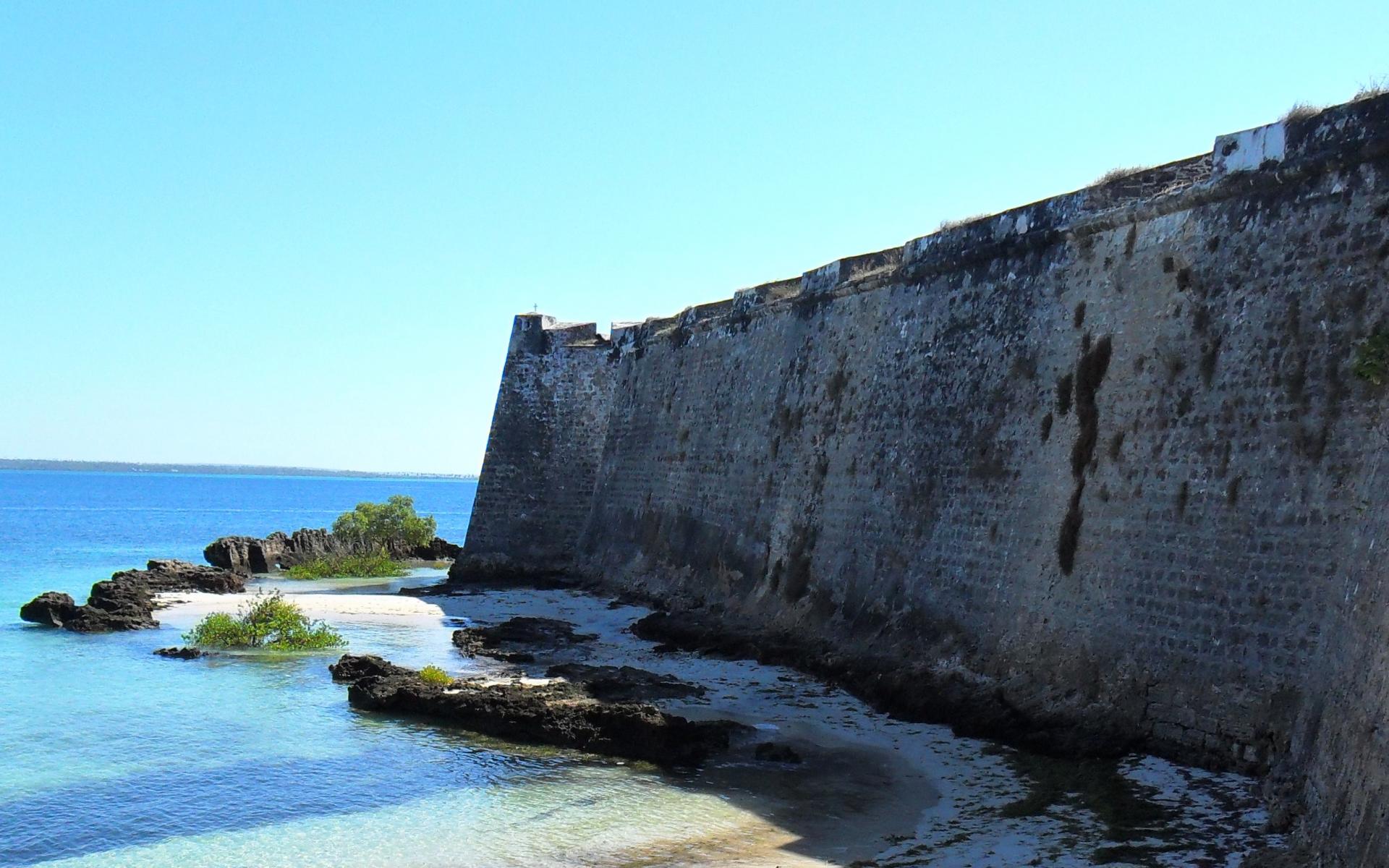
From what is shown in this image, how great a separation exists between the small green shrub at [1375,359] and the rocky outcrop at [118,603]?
1913cm

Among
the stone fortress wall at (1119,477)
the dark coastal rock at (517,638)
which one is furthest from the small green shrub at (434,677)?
the stone fortress wall at (1119,477)


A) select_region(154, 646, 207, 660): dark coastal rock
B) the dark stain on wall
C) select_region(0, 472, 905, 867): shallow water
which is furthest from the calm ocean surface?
the dark stain on wall

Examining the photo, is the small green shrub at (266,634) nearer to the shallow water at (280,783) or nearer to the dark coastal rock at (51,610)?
the shallow water at (280,783)

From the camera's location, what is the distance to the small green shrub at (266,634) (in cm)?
1894

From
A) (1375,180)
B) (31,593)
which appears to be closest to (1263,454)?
(1375,180)

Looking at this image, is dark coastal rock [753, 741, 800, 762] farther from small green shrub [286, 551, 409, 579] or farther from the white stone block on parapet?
small green shrub [286, 551, 409, 579]

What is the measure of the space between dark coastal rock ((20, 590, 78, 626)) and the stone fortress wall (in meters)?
11.3

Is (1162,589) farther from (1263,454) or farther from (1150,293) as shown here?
(1150,293)

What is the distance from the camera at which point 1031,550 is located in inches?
505

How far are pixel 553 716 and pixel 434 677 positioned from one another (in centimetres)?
258

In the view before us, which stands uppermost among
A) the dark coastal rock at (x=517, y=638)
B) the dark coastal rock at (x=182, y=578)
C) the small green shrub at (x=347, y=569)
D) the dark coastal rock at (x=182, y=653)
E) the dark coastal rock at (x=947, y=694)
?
the dark coastal rock at (x=947, y=694)

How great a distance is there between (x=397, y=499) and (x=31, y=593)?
1130cm

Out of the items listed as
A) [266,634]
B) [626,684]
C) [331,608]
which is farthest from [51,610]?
[626,684]

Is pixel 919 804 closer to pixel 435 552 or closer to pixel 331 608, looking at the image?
pixel 331 608
